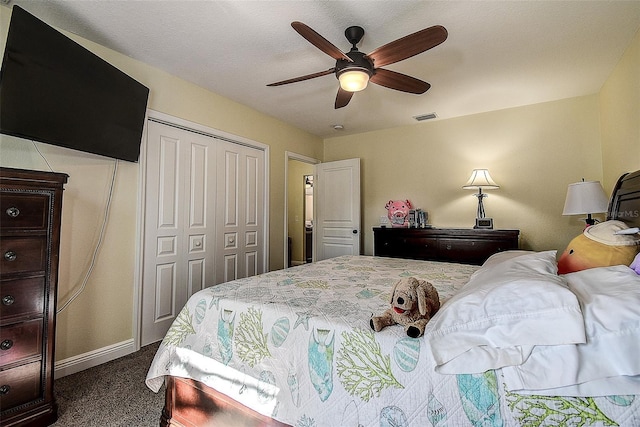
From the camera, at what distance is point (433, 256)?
3.59 meters

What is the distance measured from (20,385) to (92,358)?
833 mm

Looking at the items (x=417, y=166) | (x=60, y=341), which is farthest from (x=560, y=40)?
(x=60, y=341)

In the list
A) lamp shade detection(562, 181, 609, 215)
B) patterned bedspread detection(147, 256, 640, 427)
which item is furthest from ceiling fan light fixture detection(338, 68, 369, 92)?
lamp shade detection(562, 181, 609, 215)

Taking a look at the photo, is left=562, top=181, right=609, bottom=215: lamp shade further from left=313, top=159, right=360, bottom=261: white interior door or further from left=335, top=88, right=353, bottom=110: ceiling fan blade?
left=313, top=159, right=360, bottom=261: white interior door

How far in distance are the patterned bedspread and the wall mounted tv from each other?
4.63ft

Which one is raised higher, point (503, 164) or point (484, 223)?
point (503, 164)

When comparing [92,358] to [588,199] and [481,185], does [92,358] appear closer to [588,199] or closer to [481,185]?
[481,185]

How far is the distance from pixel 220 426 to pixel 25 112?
79.0 inches

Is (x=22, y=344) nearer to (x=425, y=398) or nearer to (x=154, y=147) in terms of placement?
(x=154, y=147)

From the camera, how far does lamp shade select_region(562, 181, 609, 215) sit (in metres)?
2.47

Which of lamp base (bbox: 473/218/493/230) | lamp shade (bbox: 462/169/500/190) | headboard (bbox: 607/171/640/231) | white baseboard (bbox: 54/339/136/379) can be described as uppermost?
lamp shade (bbox: 462/169/500/190)

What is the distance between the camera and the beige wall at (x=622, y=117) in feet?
7.25

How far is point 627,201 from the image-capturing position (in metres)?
2.00


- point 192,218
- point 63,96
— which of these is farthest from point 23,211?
point 192,218
